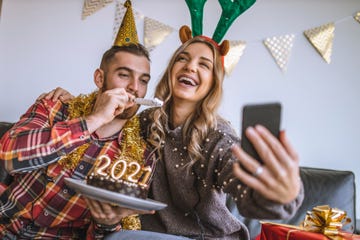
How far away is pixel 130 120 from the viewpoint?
142 centimetres

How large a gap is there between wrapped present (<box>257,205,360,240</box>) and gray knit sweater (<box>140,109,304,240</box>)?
245 millimetres

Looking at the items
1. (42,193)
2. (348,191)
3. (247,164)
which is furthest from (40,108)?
(348,191)

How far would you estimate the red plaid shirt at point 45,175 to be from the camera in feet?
3.70

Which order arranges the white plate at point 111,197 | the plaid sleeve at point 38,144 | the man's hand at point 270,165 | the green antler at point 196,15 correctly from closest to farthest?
the man's hand at point 270,165 < the white plate at point 111,197 < the plaid sleeve at point 38,144 < the green antler at point 196,15

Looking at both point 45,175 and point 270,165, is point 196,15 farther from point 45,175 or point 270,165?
point 270,165

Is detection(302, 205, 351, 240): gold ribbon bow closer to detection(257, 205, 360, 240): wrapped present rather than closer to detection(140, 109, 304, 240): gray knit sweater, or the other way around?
detection(257, 205, 360, 240): wrapped present

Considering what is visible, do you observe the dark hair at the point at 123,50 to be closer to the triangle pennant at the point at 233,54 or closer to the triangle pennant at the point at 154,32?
the triangle pennant at the point at 154,32

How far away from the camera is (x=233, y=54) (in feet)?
7.48

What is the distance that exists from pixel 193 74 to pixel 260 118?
612 millimetres

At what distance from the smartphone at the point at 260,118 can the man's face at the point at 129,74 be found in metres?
0.70

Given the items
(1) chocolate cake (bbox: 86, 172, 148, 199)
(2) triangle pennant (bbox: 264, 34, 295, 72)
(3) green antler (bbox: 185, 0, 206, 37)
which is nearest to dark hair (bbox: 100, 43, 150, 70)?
(3) green antler (bbox: 185, 0, 206, 37)

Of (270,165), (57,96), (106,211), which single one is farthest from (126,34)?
(270,165)

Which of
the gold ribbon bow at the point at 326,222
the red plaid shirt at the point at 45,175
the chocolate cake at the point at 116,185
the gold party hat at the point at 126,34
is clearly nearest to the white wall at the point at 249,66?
the gold party hat at the point at 126,34

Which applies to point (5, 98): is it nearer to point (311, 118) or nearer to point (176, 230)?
point (176, 230)
